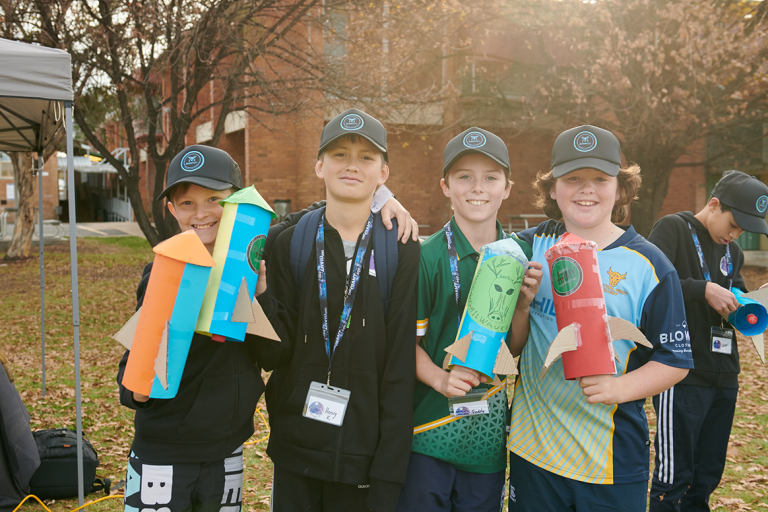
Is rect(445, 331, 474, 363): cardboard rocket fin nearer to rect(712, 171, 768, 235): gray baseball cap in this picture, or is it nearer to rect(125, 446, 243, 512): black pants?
rect(125, 446, 243, 512): black pants

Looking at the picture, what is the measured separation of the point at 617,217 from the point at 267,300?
164 cm

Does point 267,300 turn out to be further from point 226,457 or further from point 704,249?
point 704,249

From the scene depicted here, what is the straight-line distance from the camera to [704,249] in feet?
11.5

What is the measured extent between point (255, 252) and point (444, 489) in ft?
4.01

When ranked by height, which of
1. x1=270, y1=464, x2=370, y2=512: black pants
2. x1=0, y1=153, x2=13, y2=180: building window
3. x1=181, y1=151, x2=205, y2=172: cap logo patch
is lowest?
x1=270, y1=464, x2=370, y2=512: black pants

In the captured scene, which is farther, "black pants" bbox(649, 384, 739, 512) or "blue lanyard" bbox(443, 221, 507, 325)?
"black pants" bbox(649, 384, 739, 512)

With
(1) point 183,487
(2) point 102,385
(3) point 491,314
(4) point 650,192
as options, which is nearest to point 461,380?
(3) point 491,314

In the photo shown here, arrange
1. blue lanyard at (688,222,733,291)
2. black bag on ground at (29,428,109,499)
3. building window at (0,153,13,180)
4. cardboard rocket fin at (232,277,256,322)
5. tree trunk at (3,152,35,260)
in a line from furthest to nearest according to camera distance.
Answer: building window at (0,153,13,180)
tree trunk at (3,152,35,260)
black bag on ground at (29,428,109,499)
blue lanyard at (688,222,733,291)
cardboard rocket fin at (232,277,256,322)

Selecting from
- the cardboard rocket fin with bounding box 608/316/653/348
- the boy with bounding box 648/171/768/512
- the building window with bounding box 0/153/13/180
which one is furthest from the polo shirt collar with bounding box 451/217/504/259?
the building window with bounding box 0/153/13/180

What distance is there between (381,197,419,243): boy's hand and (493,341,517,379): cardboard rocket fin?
0.62m

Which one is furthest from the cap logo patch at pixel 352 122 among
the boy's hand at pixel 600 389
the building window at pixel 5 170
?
the building window at pixel 5 170

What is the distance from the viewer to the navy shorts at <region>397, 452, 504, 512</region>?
221 cm

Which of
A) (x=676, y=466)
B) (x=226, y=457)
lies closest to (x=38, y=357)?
(x=226, y=457)

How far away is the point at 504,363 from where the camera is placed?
2031 mm
